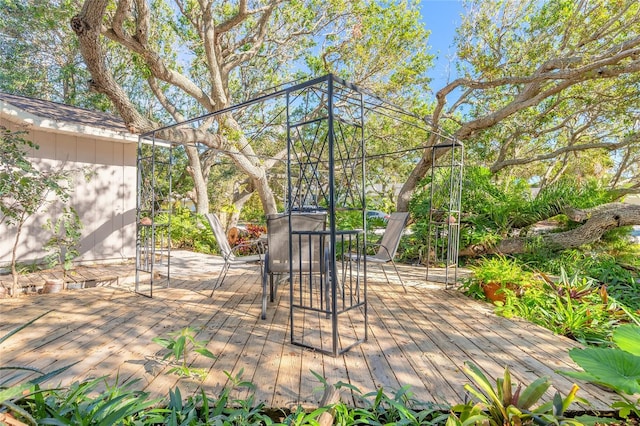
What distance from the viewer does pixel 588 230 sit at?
222 inches

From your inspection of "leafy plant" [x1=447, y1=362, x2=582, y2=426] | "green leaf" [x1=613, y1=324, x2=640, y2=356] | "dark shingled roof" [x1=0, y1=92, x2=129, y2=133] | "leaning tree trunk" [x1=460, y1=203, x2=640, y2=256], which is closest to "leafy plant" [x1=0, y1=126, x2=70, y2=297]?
"dark shingled roof" [x1=0, y1=92, x2=129, y2=133]

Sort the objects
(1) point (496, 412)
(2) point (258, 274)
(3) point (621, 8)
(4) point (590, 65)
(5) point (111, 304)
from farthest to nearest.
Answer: (3) point (621, 8) < (2) point (258, 274) < (4) point (590, 65) < (5) point (111, 304) < (1) point (496, 412)

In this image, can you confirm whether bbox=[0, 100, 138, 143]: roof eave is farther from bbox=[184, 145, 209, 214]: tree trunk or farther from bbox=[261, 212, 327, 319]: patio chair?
bbox=[261, 212, 327, 319]: patio chair

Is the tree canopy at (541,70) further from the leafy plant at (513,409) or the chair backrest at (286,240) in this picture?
the leafy plant at (513,409)

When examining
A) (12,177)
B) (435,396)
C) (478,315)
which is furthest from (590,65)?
(12,177)

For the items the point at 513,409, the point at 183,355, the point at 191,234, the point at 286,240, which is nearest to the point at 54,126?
the point at 286,240

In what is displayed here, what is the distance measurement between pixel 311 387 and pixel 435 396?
25.7 inches

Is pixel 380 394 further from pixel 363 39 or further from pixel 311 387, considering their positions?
pixel 363 39

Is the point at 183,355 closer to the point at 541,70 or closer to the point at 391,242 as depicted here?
the point at 391,242

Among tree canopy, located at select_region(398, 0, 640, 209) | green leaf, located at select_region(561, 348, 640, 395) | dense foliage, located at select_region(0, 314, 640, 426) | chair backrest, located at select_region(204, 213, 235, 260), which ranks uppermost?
tree canopy, located at select_region(398, 0, 640, 209)

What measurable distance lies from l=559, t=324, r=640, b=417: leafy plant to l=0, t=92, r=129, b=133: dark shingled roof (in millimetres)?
5958

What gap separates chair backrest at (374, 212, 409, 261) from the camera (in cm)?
429

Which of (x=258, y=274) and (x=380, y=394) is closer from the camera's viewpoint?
(x=380, y=394)

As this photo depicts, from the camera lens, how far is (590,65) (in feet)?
16.0
